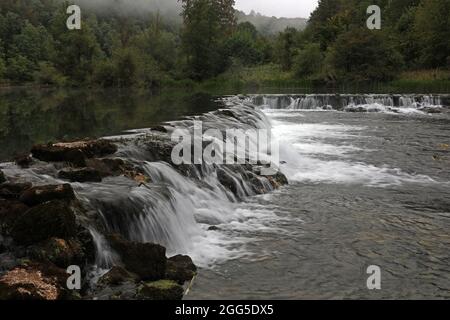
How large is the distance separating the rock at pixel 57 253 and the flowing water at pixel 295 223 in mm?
549

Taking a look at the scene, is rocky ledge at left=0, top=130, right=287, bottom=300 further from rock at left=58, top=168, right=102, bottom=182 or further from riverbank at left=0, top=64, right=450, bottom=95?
riverbank at left=0, top=64, right=450, bottom=95

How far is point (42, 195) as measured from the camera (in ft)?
26.4

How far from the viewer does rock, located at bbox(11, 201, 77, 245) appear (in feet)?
23.9

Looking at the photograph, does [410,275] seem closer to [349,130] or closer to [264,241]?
[264,241]

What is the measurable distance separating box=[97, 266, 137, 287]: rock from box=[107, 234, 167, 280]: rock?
220 millimetres

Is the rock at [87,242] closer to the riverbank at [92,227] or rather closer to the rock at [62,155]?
the riverbank at [92,227]

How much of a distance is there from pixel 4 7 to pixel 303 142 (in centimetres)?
16032

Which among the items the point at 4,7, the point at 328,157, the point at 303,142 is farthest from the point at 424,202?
the point at 4,7

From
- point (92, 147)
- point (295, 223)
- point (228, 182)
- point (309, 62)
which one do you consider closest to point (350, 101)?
point (309, 62)

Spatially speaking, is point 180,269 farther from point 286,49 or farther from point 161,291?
point 286,49

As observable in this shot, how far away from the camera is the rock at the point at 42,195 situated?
26.4 ft

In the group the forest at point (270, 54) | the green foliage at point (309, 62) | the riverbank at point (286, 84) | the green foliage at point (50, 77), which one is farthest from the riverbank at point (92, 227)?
the green foliage at point (50, 77)

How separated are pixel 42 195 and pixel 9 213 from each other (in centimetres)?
61
